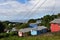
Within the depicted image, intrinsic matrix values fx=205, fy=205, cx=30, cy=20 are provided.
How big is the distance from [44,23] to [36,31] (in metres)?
11.2

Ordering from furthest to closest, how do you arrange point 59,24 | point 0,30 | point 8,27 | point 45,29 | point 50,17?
1. point 8,27
2. point 50,17
3. point 0,30
4. point 45,29
5. point 59,24

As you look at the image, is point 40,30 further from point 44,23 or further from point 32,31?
point 44,23

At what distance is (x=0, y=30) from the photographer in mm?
61375

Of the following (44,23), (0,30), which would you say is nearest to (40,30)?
(44,23)

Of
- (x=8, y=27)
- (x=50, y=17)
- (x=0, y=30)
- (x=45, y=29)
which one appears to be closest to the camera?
(x=45, y=29)

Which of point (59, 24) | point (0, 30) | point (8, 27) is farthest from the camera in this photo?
point (8, 27)

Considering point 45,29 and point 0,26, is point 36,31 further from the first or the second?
point 0,26

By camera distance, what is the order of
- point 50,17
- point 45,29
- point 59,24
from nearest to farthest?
1. point 59,24
2. point 45,29
3. point 50,17

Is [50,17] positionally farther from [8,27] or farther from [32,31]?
[8,27]

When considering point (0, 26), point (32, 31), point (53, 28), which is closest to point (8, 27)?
point (0, 26)

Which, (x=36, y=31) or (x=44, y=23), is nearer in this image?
(x=36, y=31)

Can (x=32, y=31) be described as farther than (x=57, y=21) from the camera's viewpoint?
Yes

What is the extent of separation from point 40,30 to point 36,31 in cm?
156

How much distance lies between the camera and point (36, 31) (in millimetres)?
52844
